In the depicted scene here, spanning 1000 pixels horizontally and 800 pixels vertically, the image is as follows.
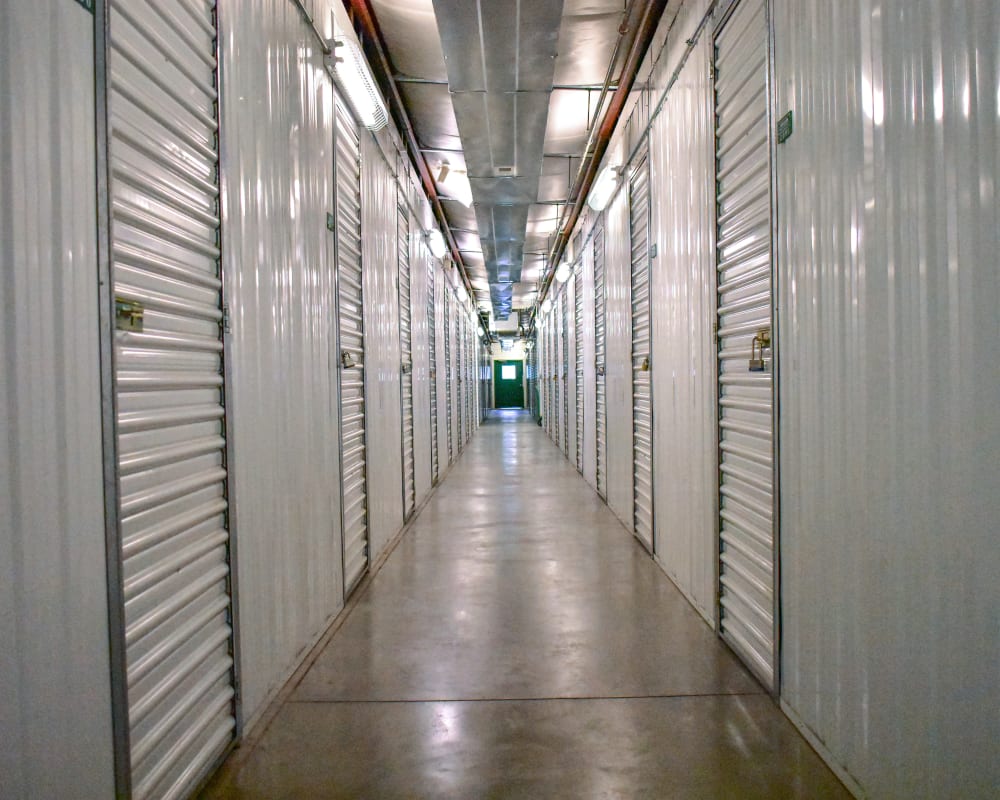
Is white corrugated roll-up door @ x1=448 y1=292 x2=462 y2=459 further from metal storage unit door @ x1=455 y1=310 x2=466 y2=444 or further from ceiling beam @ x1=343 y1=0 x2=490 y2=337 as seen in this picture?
ceiling beam @ x1=343 y1=0 x2=490 y2=337

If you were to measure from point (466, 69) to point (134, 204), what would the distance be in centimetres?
293

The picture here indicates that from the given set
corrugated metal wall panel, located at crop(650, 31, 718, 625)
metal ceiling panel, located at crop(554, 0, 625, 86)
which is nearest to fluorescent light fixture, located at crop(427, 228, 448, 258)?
metal ceiling panel, located at crop(554, 0, 625, 86)

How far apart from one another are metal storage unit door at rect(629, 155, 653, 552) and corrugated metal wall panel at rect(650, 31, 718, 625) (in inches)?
10.8

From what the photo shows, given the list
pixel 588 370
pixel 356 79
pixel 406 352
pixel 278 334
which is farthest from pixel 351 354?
pixel 588 370

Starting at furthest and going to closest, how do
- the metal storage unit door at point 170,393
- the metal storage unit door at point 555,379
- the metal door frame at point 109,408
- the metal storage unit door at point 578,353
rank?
the metal storage unit door at point 555,379 → the metal storage unit door at point 578,353 → the metal storage unit door at point 170,393 → the metal door frame at point 109,408

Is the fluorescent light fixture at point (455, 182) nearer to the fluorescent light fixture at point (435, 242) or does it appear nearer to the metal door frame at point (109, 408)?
the fluorescent light fixture at point (435, 242)

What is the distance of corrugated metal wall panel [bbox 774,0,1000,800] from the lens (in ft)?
4.50

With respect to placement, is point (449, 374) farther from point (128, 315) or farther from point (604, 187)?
point (128, 315)

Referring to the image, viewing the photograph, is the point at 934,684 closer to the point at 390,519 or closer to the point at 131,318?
the point at 131,318

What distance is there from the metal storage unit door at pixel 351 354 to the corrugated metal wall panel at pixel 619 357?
7.43 feet

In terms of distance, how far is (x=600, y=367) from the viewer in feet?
22.2

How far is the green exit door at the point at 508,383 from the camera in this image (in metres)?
29.0

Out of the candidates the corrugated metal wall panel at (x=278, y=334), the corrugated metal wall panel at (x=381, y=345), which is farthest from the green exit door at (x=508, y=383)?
the corrugated metal wall panel at (x=278, y=334)

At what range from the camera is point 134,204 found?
66.3 inches
